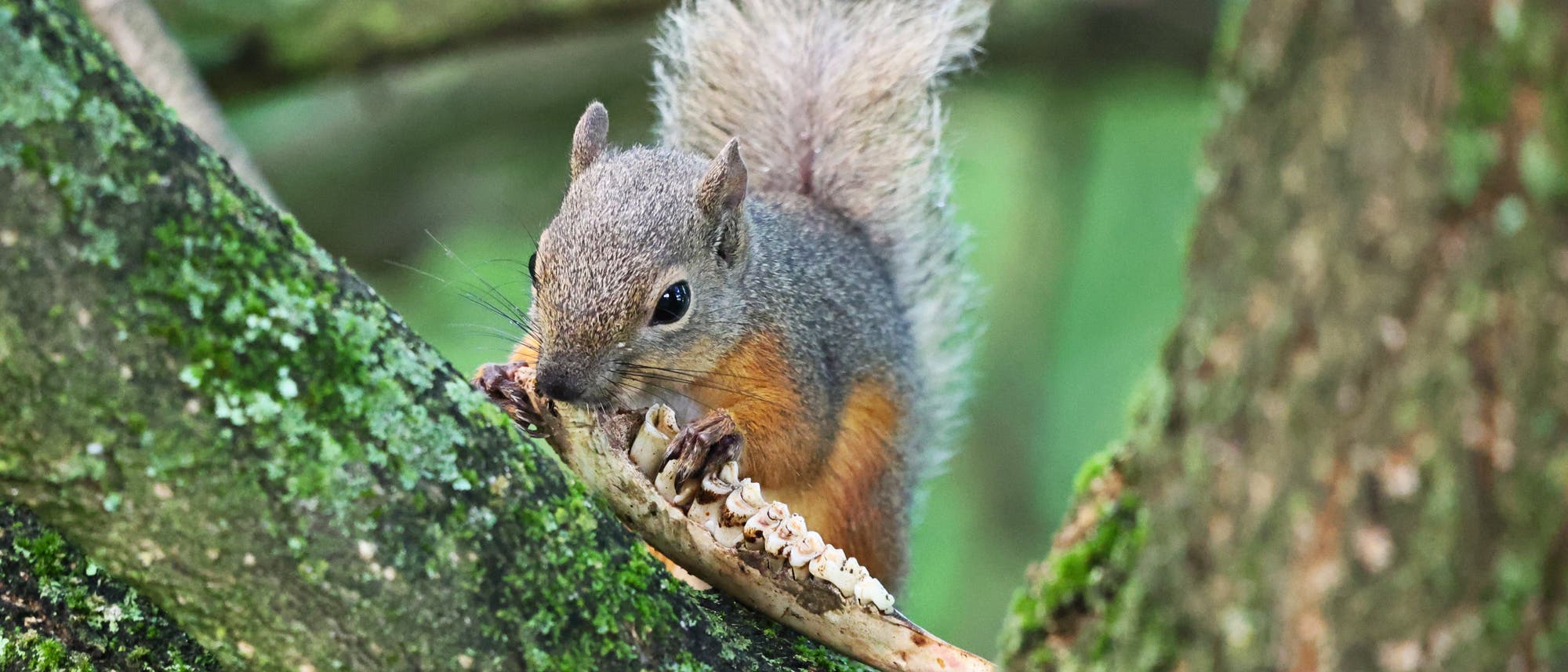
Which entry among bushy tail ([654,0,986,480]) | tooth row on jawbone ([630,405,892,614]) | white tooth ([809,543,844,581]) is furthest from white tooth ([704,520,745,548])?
bushy tail ([654,0,986,480])

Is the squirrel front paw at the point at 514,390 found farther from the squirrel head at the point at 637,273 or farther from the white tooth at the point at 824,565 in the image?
the white tooth at the point at 824,565

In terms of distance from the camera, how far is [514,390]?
2.43 meters

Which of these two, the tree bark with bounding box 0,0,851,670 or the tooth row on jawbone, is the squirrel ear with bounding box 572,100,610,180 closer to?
the tooth row on jawbone

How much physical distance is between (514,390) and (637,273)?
42 centimetres

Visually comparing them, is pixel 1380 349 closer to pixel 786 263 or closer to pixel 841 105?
pixel 786 263

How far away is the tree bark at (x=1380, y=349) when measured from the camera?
0.91 meters

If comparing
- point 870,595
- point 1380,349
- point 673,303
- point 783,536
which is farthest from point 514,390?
point 1380,349

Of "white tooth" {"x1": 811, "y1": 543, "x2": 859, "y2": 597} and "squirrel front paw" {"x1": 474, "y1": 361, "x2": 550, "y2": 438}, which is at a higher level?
"squirrel front paw" {"x1": 474, "y1": 361, "x2": 550, "y2": 438}

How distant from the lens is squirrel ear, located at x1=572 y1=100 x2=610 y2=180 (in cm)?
312

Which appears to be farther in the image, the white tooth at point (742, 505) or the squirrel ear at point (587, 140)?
the squirrel ear at point (587, 140)

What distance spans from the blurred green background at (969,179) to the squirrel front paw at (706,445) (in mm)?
686

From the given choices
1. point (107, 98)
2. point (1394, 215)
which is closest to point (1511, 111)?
point (1394, 215)

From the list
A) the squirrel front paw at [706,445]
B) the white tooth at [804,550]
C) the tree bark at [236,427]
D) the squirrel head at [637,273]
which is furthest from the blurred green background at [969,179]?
the tree bark at [236,427]

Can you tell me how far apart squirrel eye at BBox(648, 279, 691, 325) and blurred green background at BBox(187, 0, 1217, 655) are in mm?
412
